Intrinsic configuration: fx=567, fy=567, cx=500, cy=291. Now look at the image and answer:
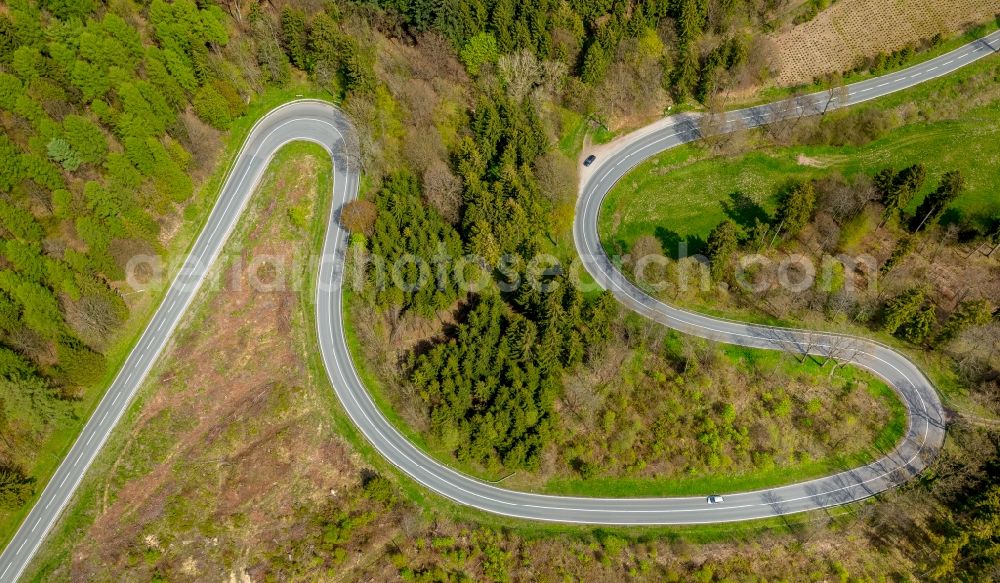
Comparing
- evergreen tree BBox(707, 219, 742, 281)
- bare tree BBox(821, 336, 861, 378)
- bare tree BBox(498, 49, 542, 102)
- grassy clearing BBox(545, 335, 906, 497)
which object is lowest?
grassy clearing BBox(545, 335, 906, 497)

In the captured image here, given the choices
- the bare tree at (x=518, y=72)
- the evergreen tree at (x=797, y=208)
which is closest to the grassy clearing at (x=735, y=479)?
the evergreen tree at (x=797, y=208)

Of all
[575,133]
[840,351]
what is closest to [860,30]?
[575,133]

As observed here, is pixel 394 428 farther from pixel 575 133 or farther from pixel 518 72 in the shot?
pixel 518 72

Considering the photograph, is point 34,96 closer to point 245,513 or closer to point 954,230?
point 245,513

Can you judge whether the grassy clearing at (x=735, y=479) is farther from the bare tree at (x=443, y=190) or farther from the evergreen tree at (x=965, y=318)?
the bare tree at (x=443, y=190)

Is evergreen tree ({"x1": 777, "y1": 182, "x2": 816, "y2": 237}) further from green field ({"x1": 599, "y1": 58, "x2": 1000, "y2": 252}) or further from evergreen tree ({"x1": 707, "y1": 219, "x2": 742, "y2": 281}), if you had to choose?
evergreen tree ({"x1": 707, "y1": 219, "x2": 742, "y2": 281})

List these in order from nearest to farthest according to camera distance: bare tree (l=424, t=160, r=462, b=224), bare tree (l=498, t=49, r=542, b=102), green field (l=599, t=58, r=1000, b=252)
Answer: bare tree (l=424, t=160, r=462, b=224) < green field (l=599, t=58, r=1000, b=252) < bare tree (l=498, t=49, r=542, b=102)

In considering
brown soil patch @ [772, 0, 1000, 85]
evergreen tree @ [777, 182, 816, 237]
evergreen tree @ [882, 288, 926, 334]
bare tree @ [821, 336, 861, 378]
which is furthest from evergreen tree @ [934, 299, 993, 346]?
brown soil patch @ [772, 0, 1000, 85]
